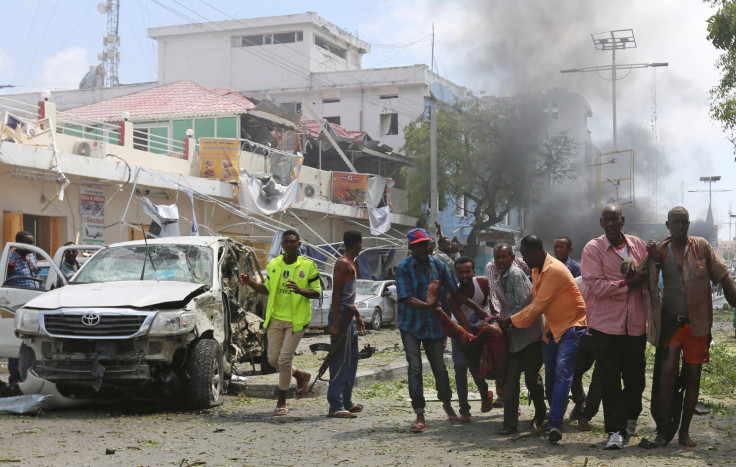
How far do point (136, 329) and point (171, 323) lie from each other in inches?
12.5

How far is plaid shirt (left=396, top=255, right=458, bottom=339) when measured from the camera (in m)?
7.80

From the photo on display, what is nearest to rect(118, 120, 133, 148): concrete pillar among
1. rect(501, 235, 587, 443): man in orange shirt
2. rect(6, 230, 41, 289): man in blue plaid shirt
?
rect(6, 230, 41, 289): man in blue plaid shirt

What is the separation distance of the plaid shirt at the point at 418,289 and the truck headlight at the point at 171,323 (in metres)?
2.04

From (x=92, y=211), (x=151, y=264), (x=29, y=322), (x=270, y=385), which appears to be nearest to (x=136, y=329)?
(x=29, y=322)

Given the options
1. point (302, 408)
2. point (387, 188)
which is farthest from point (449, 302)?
point (387, 188)

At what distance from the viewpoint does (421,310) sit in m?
7.77

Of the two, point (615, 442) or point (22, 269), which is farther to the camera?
point (22, 269)

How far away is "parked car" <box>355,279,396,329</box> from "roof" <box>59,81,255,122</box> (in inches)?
373

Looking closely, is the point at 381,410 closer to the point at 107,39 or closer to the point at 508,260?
the point at 508,260

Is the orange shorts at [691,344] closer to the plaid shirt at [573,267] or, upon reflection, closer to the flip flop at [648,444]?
the flip flop at [648,444]

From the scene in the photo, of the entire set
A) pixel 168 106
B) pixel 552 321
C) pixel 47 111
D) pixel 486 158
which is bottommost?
pixel 552 321

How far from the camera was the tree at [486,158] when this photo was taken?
37719 millimetres

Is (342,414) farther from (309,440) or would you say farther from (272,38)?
(272,38)

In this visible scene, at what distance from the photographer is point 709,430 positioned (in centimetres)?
751
